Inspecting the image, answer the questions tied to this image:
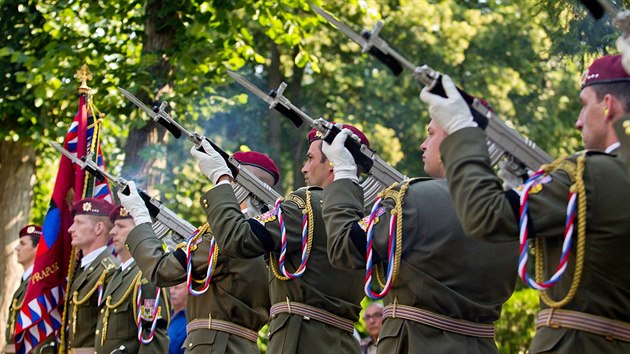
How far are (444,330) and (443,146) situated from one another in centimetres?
100

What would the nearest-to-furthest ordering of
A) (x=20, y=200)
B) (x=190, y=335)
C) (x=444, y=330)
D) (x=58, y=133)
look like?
(x=444, y=330) < (x=190, y=335) < (x=58, y=133) < (x=20, y=200)

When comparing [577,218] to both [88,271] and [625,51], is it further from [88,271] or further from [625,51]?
[88,271]

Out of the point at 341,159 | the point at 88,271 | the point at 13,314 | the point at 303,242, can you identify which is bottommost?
the point at 13,314

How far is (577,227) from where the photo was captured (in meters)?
3.63

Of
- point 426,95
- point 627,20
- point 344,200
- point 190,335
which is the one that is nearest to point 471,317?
point 344,200

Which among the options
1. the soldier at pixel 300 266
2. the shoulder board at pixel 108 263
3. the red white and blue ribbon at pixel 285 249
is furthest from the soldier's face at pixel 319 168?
the shoulder board at pixel 108 263

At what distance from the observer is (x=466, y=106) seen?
3.89 meters

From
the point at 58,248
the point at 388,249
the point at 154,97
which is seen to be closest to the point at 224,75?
the point at 154,97

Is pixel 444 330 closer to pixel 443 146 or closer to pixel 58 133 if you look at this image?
pixel 443 146

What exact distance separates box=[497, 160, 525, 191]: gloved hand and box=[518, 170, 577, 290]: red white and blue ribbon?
0.31 m

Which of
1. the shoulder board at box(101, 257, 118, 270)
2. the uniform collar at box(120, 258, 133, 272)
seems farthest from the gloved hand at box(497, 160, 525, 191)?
the shoulder board at box(101, 257, 118, 270)

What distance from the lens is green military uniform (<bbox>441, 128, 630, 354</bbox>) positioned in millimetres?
3637

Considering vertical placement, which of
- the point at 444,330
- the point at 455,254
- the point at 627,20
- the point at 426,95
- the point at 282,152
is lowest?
the point at 444,330

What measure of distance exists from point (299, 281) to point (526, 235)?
2192mm
